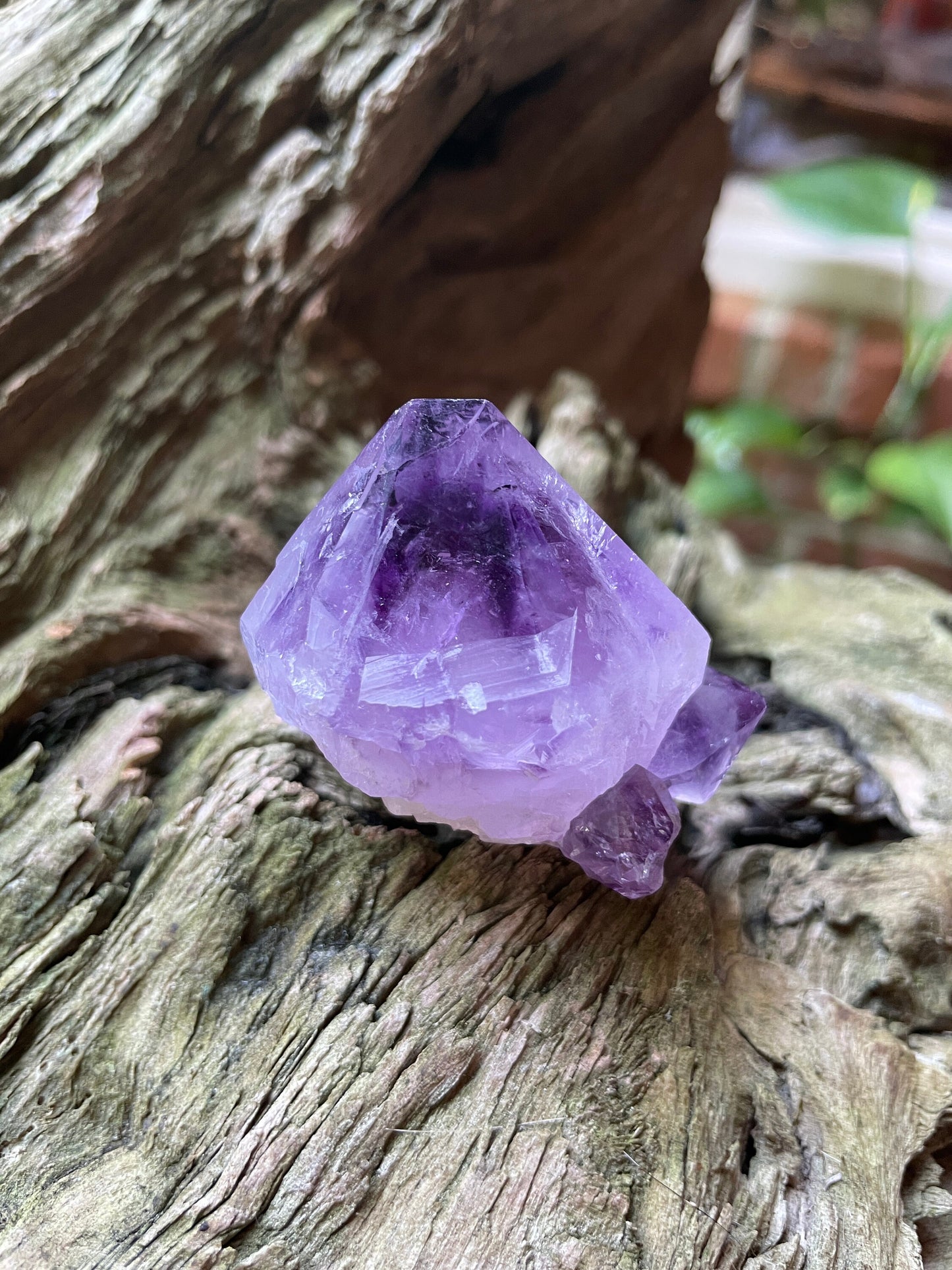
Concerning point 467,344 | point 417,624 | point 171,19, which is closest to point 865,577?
point 467,344

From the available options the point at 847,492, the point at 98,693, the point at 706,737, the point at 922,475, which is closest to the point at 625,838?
the point at 706,737

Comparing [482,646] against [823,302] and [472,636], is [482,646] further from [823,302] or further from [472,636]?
[823,302]

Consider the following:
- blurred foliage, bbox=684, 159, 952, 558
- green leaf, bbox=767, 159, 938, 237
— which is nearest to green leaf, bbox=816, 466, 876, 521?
blurred foliage, bbox=684, 159, 952, 558

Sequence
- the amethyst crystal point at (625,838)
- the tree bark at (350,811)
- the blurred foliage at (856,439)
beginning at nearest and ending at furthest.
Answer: the tree bark at (350,811) → the amethyst crystal point at (625,838) → the blurred foliage at (856,439)

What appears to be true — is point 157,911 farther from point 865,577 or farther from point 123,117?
point 865,577

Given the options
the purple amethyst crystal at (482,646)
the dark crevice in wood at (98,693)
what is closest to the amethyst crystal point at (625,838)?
the purple amethyst crystal at (482,646)

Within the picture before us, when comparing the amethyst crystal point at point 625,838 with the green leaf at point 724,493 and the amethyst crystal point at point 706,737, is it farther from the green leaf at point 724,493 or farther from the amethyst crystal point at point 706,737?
the green leaf at point 724,493
